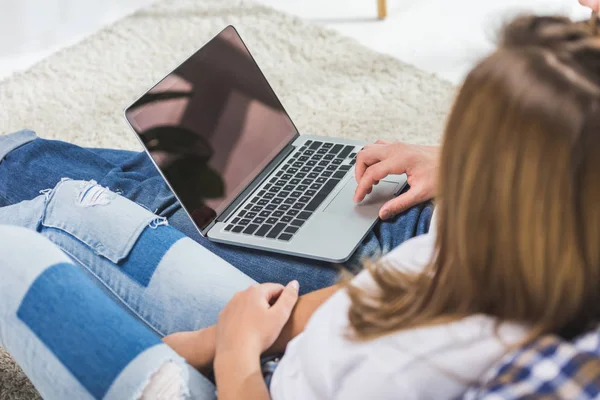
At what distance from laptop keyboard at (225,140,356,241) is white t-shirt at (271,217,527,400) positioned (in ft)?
1.43

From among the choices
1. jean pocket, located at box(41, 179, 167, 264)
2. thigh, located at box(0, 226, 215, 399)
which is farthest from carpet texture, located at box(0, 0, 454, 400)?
thigh, located at box(0, 226, 215, 399)

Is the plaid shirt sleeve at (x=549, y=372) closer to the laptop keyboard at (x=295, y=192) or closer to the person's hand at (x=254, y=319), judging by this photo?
the person's hand at (x=254, y=319)

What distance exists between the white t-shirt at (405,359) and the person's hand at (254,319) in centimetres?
17

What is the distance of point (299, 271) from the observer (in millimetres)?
1013

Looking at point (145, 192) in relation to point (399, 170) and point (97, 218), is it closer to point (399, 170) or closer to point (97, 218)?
point (97, 218)

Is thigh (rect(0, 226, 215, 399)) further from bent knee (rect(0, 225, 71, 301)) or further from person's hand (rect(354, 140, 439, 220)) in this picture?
person's hand (rect(354, 140, 439, 220))

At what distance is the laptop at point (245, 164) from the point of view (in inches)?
41.3

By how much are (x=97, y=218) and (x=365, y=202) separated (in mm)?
391

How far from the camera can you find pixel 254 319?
81 centimetres

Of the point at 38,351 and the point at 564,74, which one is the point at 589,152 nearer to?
the point at 564,74

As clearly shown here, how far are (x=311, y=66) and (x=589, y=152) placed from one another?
A: 1.66 m

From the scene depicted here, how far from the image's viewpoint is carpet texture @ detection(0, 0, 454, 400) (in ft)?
6.21

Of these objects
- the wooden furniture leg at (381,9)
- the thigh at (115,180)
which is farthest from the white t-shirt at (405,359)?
the wooden furniture leg at (381,9)

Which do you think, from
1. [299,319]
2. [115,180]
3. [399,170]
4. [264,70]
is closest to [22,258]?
[299,319]
